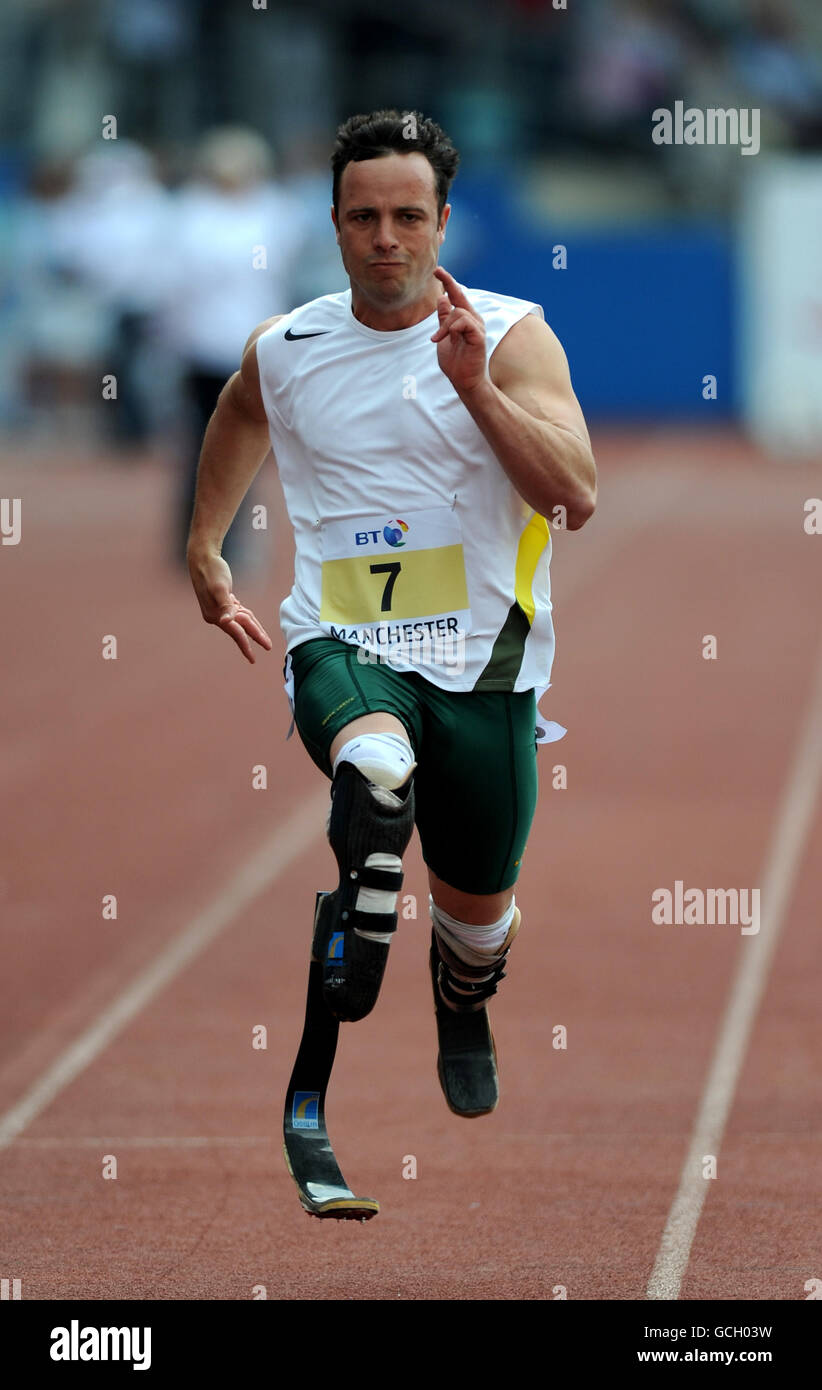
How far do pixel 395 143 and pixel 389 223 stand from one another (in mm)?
175

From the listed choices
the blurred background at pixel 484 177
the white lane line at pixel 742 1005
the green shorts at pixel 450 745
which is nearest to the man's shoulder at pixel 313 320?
the green shorts at pixel 450 745

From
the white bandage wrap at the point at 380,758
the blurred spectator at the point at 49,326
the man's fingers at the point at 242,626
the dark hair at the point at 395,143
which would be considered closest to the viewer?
the white bandage wrap at the point at 380,758

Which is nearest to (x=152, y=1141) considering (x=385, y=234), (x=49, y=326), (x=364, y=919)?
(x=364, y=919)

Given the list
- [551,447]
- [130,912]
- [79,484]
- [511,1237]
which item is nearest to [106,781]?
[130,912]

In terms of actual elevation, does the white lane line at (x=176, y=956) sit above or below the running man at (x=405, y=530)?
below

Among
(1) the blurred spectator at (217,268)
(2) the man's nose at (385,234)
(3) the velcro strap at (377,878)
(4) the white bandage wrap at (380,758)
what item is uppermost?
(1) the blurred spectator at (217,268)

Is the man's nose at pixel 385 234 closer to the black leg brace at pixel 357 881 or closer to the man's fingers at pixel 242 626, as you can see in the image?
the man's fingers at pixel 242 626

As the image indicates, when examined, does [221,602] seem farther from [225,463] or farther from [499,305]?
[499,305]

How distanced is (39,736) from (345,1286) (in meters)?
6.48

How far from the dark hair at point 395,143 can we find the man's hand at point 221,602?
79cm

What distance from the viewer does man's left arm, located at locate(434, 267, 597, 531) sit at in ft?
13.7

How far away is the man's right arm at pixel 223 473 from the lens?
473cm

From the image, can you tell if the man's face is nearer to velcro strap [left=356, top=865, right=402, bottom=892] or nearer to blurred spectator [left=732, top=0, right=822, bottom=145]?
velcro strap [left=356, top=865, right=402, bottom=892]

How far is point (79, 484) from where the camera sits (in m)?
21.8
